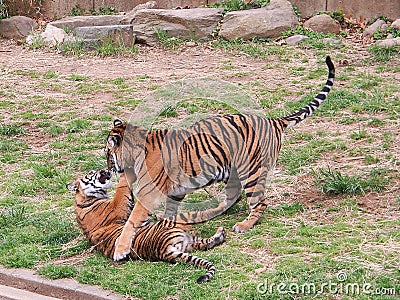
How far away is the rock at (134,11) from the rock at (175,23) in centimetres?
19

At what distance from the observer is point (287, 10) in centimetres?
1205

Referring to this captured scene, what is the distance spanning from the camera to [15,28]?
13336 millimetres

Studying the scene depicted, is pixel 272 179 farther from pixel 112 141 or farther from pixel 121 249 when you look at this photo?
pixel 121 249

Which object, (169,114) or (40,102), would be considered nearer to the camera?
(169,114)

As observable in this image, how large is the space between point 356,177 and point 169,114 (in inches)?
128

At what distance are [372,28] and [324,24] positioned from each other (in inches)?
30.0

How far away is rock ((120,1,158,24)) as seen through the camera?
12.5 meters

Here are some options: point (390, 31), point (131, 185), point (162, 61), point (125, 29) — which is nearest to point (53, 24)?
point (125, 29)

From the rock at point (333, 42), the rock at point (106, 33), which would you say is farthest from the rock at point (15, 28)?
the rock at point (333, 42)

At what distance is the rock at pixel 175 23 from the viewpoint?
1210 centimetres

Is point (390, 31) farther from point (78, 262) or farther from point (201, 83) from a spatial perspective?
point (78, 262)

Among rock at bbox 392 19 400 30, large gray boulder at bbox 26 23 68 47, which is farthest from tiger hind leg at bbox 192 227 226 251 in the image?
large gray boulder at bbox 26 23 68 47

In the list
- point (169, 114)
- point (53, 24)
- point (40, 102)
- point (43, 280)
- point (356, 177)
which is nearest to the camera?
point (43, 280)

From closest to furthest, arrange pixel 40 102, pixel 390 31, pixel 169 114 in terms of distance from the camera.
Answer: pixel 169 114 → pixel 40 102 → pixel 390 31
